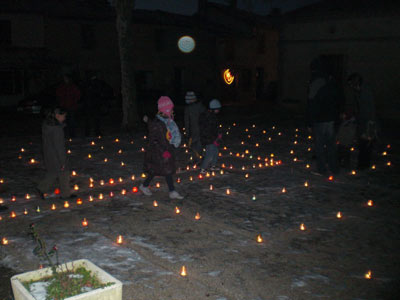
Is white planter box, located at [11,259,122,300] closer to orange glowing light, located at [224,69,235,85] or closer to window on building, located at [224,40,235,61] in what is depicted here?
orange glowing light, located at [224,69,235,85]

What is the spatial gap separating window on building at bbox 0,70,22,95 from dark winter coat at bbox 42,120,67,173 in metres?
25.9

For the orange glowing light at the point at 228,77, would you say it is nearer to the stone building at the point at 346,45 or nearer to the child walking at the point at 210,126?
the stone building at the point at 346,45

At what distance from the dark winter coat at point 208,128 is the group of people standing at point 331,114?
2.22 metres

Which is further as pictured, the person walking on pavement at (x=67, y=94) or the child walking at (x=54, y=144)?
the person walking on pavement at (x=67, y=94)

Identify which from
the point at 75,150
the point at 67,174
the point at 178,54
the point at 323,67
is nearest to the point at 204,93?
the point at 178,54

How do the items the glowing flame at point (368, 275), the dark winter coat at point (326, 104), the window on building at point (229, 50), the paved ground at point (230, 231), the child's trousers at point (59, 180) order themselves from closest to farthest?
1. the paved ground at point (230, 231)
2. the glowing flame at point (368, 275)
3. the child's trousers at point (59, 180)
4. the dark winter coat at point (326, 104)
5. the window on building at point (229, 50)

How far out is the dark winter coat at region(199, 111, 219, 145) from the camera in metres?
9.40

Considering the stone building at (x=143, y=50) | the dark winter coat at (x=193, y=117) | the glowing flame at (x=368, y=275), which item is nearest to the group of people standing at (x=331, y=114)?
the dark winter coat at (x=193, y=117)

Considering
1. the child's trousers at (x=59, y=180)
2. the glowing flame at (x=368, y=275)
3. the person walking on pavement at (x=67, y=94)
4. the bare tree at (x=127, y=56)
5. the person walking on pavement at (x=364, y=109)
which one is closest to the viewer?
the glowing flame at (x=368, y=275)

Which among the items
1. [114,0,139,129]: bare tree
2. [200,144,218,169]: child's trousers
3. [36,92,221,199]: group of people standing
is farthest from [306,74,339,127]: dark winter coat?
[114,0,139,129]: bare tree

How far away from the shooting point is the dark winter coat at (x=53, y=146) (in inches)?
294

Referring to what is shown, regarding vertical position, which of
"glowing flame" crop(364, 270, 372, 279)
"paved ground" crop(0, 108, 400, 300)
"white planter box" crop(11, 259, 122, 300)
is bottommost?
"glowing flame" crop(364, 270, 372, 279)

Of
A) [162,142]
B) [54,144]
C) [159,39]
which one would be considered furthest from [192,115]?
[159,39]

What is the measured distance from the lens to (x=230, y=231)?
246 inches
